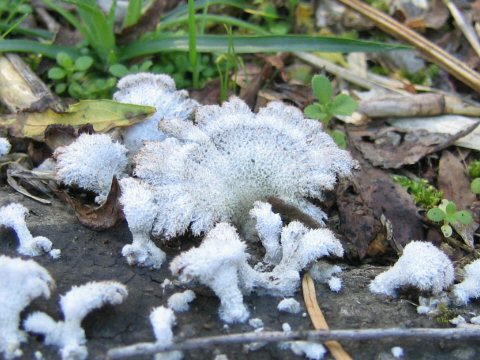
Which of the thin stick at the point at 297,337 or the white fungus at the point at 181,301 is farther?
the white fungus at the point at 181,301

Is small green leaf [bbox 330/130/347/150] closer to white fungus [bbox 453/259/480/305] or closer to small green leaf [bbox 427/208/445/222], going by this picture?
small green leaf [bbox 427/208/445/222]

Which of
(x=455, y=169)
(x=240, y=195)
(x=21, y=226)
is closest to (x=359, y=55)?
(x=455, y=169)

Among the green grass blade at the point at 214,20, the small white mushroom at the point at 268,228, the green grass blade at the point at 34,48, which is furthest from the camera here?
the green grass blade at the point at 214,20

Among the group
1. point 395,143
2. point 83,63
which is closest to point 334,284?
point 395,143

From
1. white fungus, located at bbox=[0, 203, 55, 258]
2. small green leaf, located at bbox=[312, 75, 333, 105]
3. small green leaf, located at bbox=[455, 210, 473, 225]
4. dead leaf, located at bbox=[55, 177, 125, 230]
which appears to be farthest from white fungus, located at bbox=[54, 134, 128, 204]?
small green leaf, located at bbox=[455, 210, 473, 225]

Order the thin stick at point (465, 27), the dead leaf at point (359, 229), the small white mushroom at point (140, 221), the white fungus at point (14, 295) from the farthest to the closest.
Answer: the thin stick at point (465, 27), the dead leaf at point (359, 229), the small white mushroom at point (140, 221), the white fungus at point (14, 295)

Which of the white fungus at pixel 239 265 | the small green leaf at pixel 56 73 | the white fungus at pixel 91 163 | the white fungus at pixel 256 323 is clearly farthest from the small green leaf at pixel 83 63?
the white fungus at pixel 256 323

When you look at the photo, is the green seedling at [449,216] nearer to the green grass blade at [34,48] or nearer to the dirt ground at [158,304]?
the dirt ground at [158,304]
